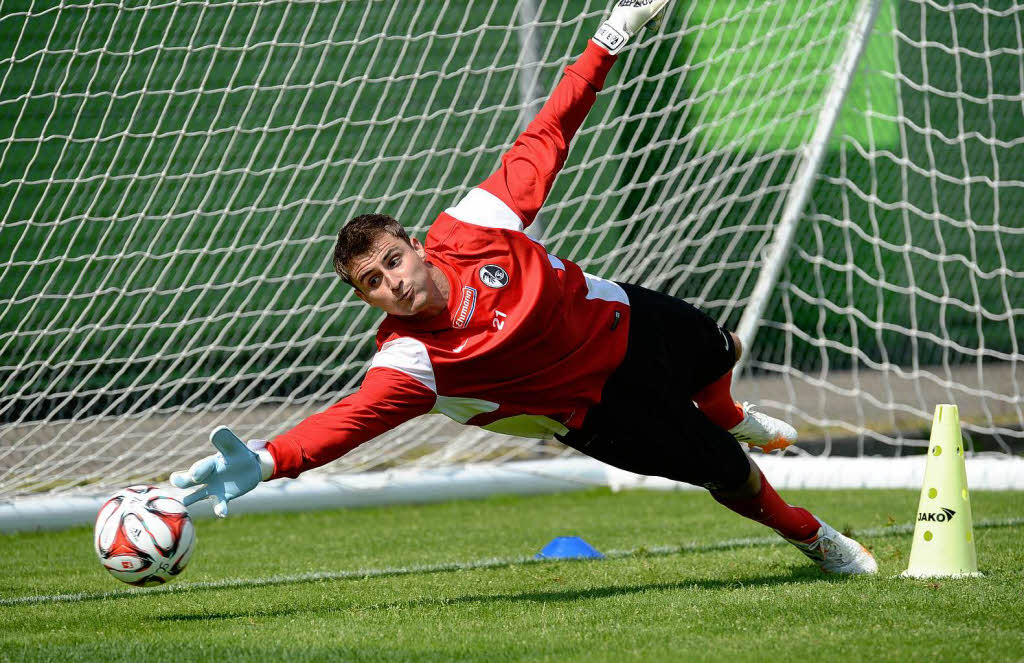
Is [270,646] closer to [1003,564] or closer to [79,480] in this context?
[1003,564]

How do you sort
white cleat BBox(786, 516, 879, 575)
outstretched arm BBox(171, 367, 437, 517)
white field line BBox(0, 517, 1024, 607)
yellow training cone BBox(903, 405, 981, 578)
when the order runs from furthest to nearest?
white field line BBox(0, 517, 1024, 607) < white cleat BBox(786, 516, 879, 575) < yellow training cone BBox(903, 405, 981, 578) < outstretched arm BBox(171, 367, 437, 517)

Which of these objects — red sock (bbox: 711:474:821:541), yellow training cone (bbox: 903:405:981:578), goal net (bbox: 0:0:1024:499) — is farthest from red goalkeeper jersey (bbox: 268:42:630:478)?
goal net (bbox: 0:0:1024:499)

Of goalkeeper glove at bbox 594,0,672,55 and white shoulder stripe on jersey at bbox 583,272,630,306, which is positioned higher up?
goalkeeper glove at bbox 594,0,672,55

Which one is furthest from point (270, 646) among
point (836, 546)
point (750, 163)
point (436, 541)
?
point (750, 163)

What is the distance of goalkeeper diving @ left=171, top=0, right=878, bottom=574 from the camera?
3748 millimetres

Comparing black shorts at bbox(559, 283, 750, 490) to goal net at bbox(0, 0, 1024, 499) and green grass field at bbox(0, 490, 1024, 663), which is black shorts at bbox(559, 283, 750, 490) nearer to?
green grass field at bbox(0, 490, 1024, 663)

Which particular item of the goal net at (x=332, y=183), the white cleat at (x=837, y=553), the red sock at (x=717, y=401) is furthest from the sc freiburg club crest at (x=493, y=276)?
the goal net at (x=332, y=183)

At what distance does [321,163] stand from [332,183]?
160 cm

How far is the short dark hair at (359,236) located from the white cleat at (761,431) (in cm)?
166

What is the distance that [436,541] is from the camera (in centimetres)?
589

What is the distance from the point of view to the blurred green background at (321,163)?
6.40m

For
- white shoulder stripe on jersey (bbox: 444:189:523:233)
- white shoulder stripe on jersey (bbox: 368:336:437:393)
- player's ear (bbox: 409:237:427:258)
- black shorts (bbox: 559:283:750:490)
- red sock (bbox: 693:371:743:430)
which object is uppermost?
white shoulder stripe on jersey (bbox: 444:189:523:233)

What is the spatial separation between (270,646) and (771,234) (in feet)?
17.9

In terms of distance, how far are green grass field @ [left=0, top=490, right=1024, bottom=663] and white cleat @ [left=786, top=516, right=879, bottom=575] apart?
11 centimetres
